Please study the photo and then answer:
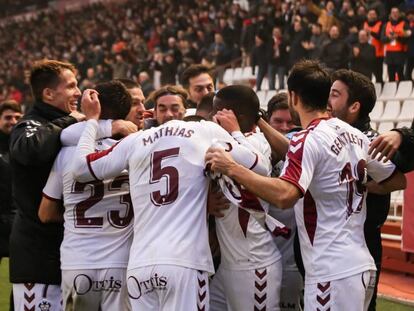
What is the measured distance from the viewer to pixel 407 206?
981 cm

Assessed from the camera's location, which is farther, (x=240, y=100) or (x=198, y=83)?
(x=198, y=83)

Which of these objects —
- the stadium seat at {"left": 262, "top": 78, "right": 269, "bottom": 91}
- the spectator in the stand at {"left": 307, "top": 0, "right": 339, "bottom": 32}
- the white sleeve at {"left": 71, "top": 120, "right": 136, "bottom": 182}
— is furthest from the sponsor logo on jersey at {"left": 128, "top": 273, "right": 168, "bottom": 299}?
the stadium seat at {"left": 262, "top": 78, "right": 269, "bottom": 91}

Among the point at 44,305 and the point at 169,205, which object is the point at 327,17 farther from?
the point at 169,205

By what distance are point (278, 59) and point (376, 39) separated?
3163 millimetres

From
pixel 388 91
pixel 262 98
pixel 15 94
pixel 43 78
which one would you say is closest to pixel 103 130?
pixel 43 78

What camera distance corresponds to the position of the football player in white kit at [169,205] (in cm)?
407

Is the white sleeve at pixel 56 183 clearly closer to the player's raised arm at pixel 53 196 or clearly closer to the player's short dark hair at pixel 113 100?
the player's raised arm at pixel 53 196

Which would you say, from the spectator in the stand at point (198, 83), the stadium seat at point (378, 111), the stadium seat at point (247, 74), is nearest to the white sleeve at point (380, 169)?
the spectator in the stand at point (198, 83)

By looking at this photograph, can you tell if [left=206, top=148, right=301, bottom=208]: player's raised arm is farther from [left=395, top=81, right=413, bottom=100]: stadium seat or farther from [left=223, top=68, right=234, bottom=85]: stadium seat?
[left=223, top=68, right=234, bottom=85]: stadium seat

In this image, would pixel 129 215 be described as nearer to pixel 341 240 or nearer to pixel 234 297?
pixel 234 297

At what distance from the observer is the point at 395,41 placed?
15961mm

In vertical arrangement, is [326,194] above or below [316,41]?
above

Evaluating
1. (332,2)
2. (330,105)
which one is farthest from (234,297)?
(332,2)

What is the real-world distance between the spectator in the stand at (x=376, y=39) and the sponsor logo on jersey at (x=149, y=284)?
506 inches
